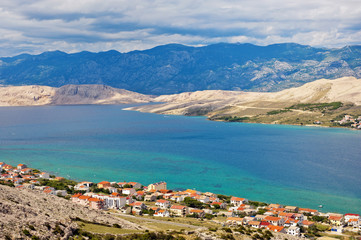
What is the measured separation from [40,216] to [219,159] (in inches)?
3202

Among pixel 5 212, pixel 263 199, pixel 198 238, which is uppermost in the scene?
pixel 5 212

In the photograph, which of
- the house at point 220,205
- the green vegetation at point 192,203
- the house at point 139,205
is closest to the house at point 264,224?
the house at point 220,205

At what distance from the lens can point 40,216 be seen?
30.9 m

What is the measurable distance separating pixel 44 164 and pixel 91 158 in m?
13.2

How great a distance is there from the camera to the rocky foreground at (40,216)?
87.9 feet

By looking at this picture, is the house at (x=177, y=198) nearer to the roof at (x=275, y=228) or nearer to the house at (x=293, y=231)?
the roof at (x=275, y=228)

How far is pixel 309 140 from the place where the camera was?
470ft

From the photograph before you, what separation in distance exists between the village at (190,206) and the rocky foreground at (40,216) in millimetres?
14686

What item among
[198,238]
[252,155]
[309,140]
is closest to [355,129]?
[309,140]

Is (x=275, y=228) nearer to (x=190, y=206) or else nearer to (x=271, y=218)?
(x=271, y=218)

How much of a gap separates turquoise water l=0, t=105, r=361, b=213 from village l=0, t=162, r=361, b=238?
679 cm

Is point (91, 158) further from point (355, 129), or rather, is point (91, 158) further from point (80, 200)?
point (355, 129)

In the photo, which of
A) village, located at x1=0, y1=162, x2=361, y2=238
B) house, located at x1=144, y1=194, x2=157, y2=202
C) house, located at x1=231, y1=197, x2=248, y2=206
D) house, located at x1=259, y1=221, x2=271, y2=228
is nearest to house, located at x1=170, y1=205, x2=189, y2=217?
village, located at x1=0, y1=162, x2=361, y2=238

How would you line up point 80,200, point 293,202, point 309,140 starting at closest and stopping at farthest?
1. point 80,200
2. point 293,202
3. point 309,140
